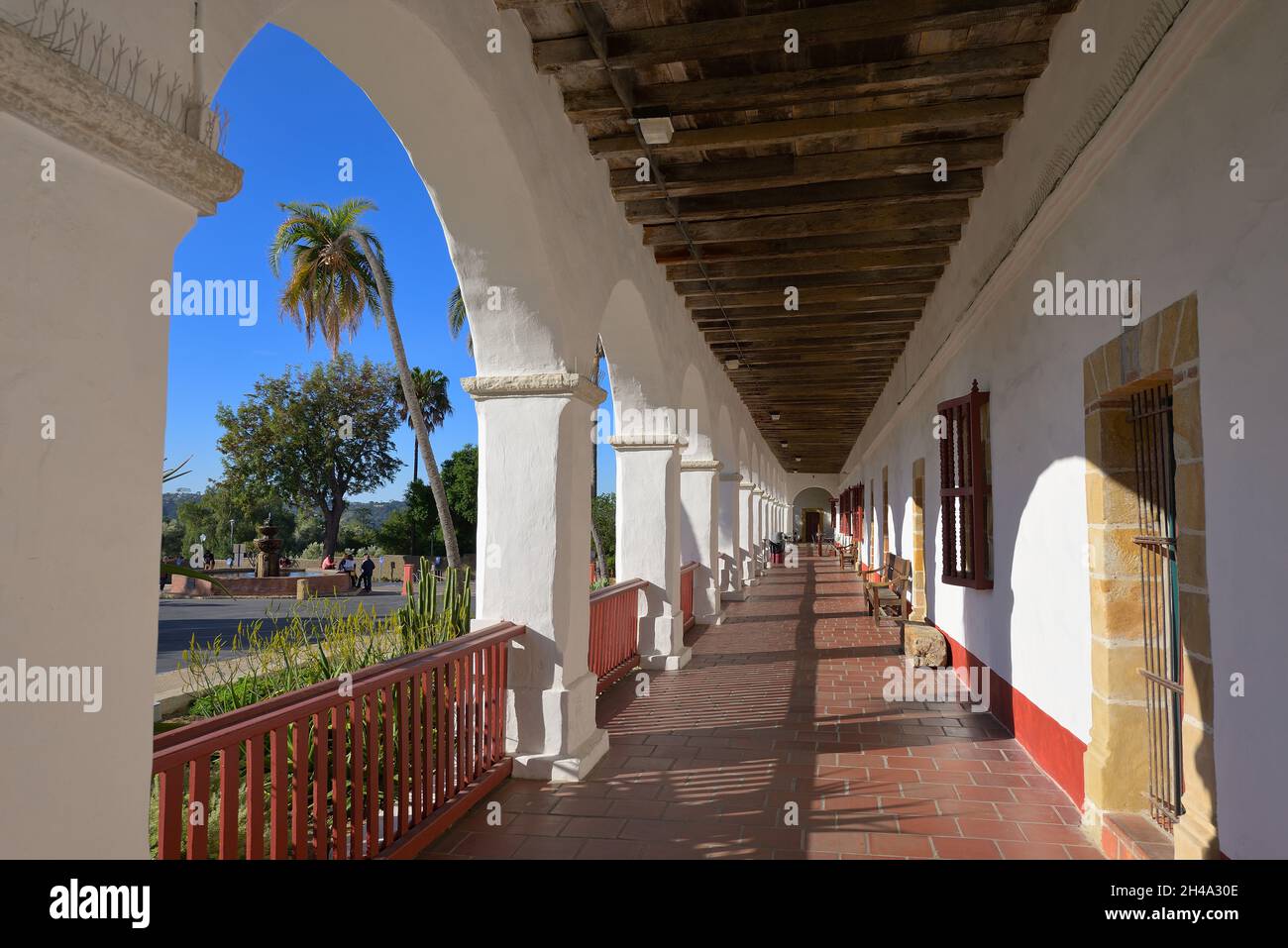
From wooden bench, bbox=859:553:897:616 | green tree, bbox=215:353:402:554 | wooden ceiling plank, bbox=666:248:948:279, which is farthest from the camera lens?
green tree, bbox=215:353:402:554

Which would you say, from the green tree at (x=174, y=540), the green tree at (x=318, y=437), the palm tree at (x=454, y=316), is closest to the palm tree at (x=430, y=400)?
the green tree at (x=318, y=437)

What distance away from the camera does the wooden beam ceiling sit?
3.85 meters

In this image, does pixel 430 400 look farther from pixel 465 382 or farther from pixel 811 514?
pixel 465 382

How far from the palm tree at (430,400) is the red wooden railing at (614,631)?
88.9 ft

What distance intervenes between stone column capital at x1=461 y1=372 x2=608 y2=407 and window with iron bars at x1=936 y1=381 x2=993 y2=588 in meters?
3.06

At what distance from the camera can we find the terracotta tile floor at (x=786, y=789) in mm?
3486

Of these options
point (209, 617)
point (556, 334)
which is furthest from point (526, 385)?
point (209, 617)

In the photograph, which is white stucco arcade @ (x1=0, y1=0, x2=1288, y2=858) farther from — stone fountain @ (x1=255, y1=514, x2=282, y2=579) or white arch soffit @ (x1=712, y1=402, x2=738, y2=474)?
stone fountain @ (x1=255, y1=514, x2=282, y2=579)

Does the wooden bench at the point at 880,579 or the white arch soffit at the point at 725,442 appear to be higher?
the white arch soffit at the point at 725,442

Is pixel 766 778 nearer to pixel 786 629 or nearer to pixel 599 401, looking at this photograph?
pixel 599 401

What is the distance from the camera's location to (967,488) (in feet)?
19.9

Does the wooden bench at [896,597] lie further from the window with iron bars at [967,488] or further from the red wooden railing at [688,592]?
the window with iron bars at [967,488]

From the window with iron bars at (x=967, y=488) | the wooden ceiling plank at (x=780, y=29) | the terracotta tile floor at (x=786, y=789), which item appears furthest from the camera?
the window with iron bars at (x=967, y=488)

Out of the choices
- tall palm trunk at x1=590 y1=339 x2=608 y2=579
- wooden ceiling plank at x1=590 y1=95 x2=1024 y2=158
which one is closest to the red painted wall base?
tall palm trunk at x1=590 y1=339 x2=608 y2=579
